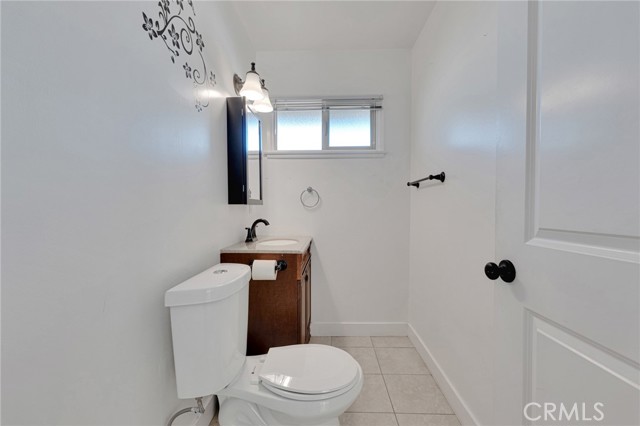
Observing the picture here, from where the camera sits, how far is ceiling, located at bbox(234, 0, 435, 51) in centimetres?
168

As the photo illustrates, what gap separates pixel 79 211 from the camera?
0.63m

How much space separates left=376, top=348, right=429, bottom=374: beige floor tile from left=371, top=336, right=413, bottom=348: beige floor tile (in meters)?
0.06

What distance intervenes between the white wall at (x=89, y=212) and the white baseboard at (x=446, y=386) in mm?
1420

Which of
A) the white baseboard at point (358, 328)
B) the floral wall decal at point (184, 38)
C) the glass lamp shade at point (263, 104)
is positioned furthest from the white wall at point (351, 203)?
the floral wall decal at point (184, 38)

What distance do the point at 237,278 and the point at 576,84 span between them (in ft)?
3.80

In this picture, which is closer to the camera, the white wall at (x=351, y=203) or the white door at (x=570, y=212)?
the white door at (x=570, y=212)

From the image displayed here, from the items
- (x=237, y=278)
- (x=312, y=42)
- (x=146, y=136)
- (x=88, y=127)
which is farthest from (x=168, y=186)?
(x=312, y=42)

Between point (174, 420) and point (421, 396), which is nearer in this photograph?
point (174, 420)

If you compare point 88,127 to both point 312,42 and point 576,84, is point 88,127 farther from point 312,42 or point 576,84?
point 312,42

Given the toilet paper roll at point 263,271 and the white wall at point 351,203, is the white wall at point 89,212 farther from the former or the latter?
the white wall at point 351,203

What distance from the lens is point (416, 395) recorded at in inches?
59.6

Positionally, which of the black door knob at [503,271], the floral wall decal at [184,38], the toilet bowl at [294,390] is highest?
the floral wall decal at [184,38]

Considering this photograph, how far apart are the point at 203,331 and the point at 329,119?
195 cm

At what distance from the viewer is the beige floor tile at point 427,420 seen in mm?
1318
